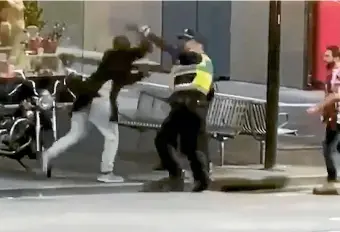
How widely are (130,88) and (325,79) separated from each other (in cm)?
76

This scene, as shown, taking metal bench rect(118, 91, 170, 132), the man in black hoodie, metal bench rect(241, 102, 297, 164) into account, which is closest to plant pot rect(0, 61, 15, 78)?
the man in black hoodie

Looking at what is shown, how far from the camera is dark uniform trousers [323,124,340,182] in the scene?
8.94ft

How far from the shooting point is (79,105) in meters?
2.72

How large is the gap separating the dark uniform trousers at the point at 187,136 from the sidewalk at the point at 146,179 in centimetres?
7

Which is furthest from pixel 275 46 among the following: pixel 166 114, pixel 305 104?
pixel 166 114

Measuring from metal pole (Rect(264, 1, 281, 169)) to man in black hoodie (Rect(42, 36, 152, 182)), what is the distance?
664 millimetres

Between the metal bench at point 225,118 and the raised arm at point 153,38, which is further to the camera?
the metal bench at point 225,118

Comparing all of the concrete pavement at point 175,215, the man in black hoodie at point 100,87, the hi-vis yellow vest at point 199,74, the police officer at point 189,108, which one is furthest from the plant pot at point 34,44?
the concrete pavement at point 175,215

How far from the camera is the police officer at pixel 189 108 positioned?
258cm

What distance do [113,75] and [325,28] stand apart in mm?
926

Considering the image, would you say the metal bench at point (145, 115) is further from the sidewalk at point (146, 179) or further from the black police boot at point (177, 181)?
the black police boot at point (177, 181)

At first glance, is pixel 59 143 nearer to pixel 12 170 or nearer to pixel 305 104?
pixel 12 170

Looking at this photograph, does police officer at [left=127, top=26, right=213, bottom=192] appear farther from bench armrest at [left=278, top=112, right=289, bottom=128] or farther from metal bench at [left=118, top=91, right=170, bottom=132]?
bench armrest at [left=278, top=112, right=289, bottom=128]

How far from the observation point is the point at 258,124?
3.37 meters
